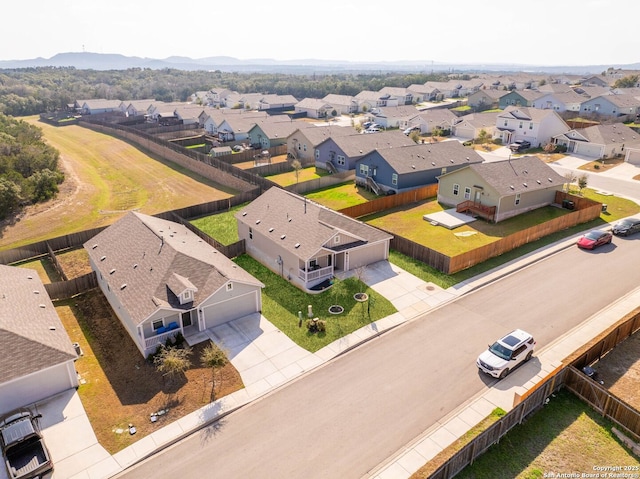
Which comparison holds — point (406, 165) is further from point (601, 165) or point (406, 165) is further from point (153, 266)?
point (153, 266)

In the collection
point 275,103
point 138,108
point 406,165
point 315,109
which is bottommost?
point 138,108

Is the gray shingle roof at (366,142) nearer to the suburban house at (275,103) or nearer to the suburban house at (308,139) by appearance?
the suburban house at (308,139)

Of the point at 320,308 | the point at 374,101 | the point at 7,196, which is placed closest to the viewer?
the point at 320,308

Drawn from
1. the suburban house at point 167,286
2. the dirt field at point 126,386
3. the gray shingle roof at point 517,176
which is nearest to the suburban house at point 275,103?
the gray shingle roof at point 517,176

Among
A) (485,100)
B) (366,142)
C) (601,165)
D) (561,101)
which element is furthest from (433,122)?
(485,100)

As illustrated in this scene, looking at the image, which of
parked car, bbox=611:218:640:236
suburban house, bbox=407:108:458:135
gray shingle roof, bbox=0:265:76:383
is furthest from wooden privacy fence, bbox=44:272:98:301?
suburban house, bbox=407:108:458:135
